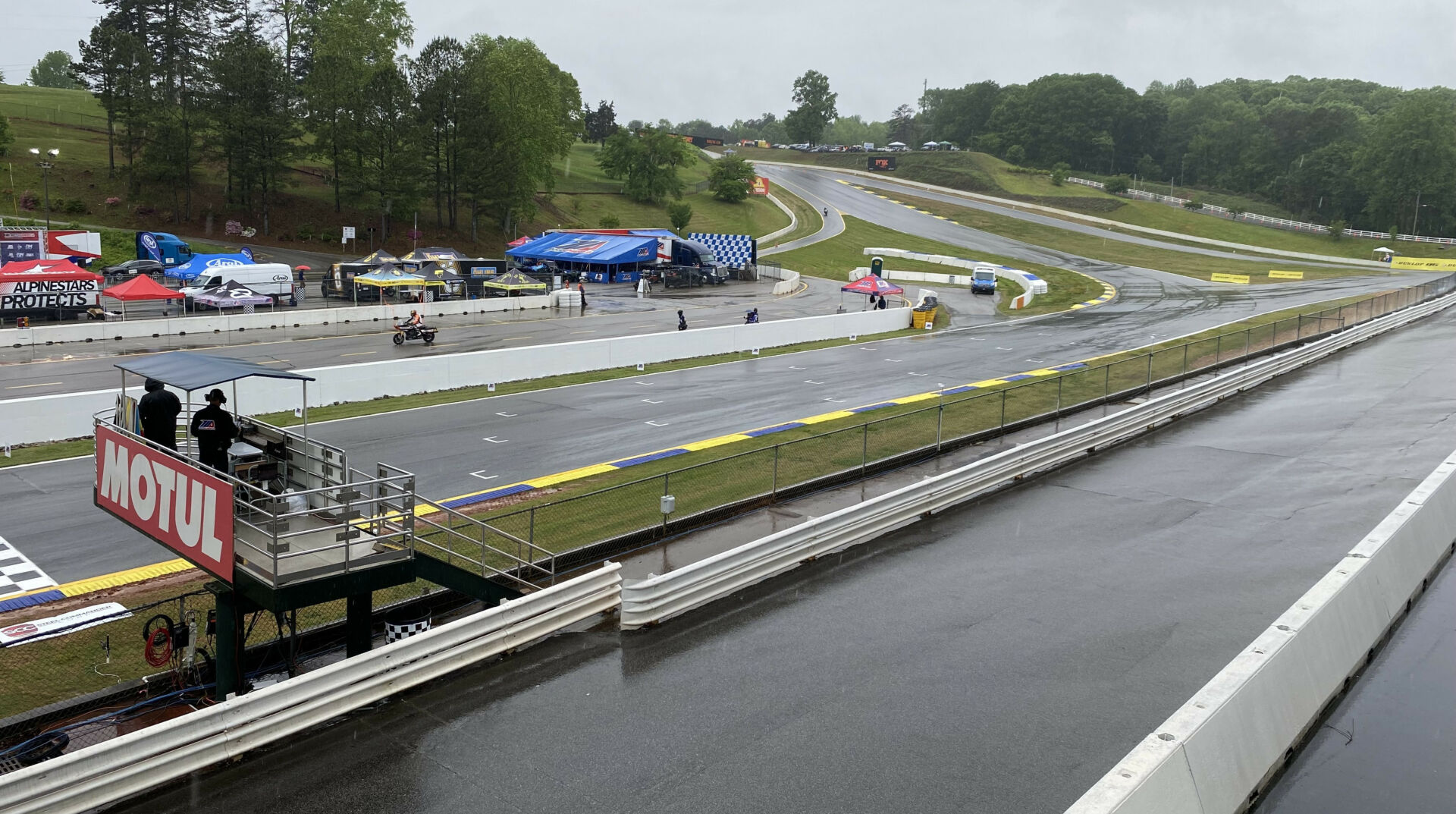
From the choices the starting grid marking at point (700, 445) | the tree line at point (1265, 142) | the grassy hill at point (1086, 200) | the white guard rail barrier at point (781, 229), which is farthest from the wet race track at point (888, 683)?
the tree line at point (1265, 142)

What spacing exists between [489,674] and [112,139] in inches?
3341

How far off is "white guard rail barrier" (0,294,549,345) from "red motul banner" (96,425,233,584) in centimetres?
3171

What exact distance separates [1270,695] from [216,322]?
43.4 meters

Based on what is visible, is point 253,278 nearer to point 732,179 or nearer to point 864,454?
point 864,454

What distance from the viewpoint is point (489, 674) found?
41.4ft

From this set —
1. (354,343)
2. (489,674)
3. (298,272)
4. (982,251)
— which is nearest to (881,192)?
(982,251)

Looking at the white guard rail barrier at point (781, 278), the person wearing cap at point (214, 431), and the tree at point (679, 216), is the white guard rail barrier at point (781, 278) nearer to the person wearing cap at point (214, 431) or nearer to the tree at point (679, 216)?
the tree at point (679, 216)

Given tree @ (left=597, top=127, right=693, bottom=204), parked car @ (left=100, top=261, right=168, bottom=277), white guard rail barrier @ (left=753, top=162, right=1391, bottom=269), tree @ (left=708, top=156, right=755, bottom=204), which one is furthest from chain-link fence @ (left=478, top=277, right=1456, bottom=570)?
tree @ (left=708, top=156, right=755, bottom=204)

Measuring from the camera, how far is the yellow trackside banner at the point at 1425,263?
87688mm

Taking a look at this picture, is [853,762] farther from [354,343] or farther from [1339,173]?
[1339,173]

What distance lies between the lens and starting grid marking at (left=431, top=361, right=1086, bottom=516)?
66.7ft

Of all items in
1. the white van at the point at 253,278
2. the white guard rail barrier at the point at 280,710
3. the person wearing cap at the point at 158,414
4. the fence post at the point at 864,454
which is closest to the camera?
the white guard rail barrier at the point at 280,710

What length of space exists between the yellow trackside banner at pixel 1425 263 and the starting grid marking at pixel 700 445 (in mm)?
71113

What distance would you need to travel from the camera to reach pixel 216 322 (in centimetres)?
4372
